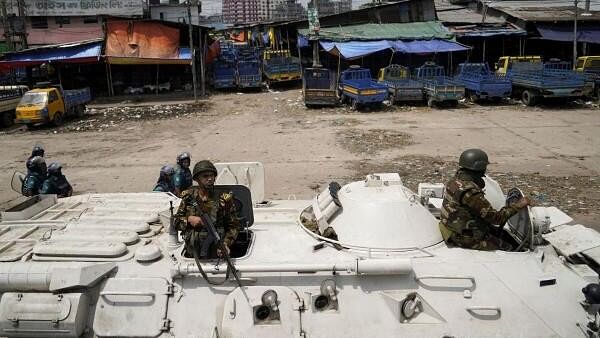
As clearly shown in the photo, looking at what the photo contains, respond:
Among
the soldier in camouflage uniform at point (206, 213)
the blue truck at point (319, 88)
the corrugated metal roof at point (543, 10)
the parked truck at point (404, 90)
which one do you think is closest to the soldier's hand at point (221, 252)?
the soldier in camouflage uniform at point (206, 213)

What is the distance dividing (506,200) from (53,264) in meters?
4.08

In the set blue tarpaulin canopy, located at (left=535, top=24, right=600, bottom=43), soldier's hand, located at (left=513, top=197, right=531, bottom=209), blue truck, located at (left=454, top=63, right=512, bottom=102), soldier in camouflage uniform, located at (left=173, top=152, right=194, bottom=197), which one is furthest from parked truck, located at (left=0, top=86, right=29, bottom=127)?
blue tarpaulin canopy, located at (left=535, top=24, right=600, bottom=43)

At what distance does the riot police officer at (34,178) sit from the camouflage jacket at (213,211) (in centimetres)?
457

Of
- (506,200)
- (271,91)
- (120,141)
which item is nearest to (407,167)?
(506,200)

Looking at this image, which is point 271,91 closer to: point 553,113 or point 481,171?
point 553,113

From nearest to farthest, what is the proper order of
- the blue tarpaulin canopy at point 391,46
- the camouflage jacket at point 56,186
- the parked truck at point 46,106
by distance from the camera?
the camouflage jacket at point 56,186 < the parked truck at point 46,106 < the blue tarpaulin canopy at point 391,46

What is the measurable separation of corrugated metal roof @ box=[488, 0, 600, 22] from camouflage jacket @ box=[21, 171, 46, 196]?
26771 mm

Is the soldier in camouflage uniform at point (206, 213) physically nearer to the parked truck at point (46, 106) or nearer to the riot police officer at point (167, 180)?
the riot police officer at point (167, 180)

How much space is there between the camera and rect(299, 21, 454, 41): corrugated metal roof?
26.7m

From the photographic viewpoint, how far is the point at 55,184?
7.79 m

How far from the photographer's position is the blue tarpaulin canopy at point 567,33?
2581 centimetres

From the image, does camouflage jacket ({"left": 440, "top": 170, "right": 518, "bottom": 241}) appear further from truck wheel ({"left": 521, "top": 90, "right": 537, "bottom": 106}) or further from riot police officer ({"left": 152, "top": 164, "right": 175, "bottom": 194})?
truck wheel ({"left": 521, "top": 90, "right": 537, "bottom": 106})

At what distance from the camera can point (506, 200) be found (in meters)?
4.71

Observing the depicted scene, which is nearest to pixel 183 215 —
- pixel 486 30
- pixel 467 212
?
pixel 467 212
